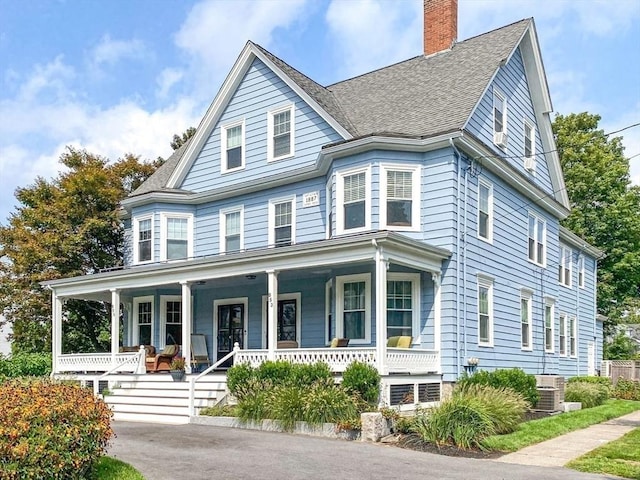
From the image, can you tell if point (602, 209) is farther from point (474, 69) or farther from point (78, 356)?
point (78, 356)

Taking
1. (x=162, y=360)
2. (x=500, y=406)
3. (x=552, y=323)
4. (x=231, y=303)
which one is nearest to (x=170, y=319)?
(x=162, y=360)

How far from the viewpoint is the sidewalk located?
10.7 metres

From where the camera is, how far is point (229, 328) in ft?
66.4

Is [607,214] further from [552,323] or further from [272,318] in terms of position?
[272,318]

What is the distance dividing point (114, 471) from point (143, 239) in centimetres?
1433

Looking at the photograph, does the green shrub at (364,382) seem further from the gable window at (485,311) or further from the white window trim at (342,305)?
the gable window at (485,311)

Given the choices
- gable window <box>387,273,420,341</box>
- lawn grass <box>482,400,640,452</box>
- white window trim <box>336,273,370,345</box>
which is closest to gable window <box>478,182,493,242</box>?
gable window <box>387,273,420,341</box>

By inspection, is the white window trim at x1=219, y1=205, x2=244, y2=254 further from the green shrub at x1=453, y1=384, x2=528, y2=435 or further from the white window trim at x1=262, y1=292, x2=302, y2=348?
the green shrub at x1=453, y1=384, x2=528, y2=435

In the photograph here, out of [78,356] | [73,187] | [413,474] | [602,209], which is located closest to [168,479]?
[413,474]

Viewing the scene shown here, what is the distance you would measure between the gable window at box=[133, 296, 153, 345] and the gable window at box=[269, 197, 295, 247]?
4.95 metres

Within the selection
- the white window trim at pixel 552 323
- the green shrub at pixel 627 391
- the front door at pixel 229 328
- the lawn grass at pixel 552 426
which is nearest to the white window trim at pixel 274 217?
the front door at pixel 229 328

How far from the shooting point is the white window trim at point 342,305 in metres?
16.6

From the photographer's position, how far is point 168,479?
8.57m

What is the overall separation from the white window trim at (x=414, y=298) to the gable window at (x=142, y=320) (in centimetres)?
902
